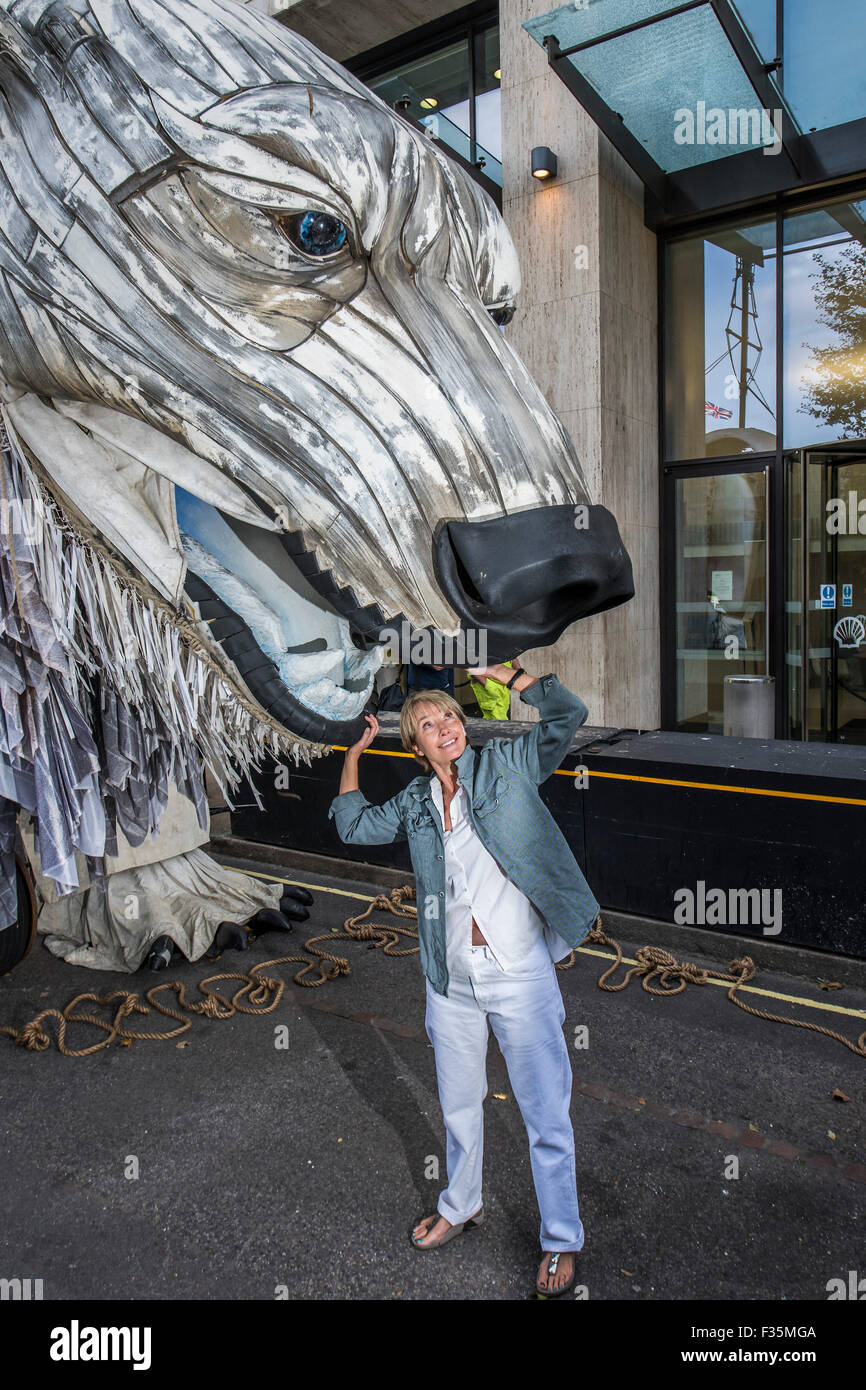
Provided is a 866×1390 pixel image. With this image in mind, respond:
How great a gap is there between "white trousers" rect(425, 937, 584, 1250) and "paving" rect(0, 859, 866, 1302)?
0.78ft

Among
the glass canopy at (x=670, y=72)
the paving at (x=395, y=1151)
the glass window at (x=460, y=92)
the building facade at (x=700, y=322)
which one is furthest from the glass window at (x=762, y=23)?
the paving at (x=395, y=1151)

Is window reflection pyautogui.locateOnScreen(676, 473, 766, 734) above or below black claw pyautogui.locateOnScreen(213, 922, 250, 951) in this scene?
above

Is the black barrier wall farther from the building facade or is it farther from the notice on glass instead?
the notice on glass

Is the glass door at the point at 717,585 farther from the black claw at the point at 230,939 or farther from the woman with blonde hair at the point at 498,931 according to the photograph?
the woman with blonde hair at the point at 498,931

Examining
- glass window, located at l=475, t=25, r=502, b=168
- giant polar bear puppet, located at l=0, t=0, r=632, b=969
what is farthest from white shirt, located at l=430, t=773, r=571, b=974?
glass window, located at l=475, t=25, r=502, b=168

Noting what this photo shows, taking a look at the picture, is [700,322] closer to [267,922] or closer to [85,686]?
[267,922]

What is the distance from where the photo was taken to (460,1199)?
244 centimetres

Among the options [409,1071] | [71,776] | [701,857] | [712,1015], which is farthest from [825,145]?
[71,776]

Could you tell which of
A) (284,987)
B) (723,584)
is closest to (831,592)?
(723,584)

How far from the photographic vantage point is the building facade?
701cm

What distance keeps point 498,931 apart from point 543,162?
7.17 meters
